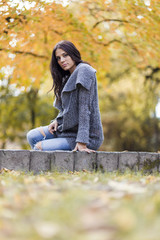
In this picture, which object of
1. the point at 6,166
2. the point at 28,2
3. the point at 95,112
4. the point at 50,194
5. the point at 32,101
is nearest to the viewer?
the point at 50,194

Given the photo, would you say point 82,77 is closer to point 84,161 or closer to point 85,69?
point 85,69

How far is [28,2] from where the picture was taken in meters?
4.18

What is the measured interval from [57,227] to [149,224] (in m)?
0.31

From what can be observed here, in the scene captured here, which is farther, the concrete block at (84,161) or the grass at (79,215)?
the concrete block at (84,161)

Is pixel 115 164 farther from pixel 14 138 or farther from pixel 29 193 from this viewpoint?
pixel 14 138

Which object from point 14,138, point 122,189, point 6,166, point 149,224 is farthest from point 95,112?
point 14,138

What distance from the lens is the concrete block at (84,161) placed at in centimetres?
308

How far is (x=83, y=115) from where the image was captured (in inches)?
124

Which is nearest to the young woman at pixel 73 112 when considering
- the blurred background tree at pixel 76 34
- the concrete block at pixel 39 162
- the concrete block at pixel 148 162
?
the concrete block at pixel 39 162

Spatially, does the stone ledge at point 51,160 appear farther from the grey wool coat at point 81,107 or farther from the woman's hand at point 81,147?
the grey wool coat at point 81,107

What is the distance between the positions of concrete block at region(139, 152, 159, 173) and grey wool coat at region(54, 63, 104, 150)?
50 cm

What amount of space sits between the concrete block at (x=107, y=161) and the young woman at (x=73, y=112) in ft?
0.40

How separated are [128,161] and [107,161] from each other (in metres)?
0.23

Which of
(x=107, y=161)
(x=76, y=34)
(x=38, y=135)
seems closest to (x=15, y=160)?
(x=38, y=135)
